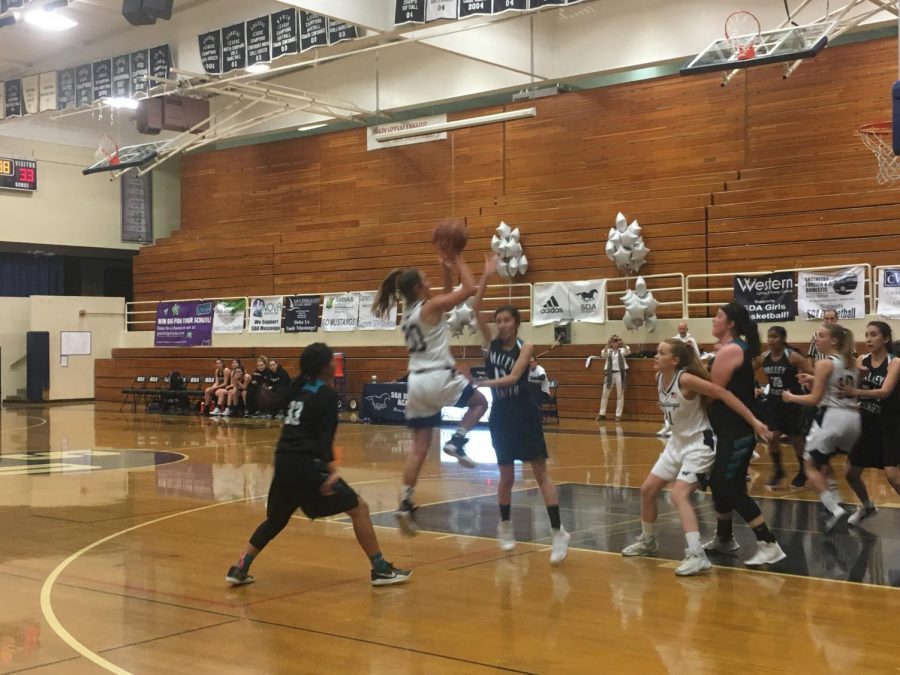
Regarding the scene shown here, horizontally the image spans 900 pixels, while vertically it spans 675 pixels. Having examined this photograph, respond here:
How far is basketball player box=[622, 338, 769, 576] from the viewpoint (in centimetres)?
595

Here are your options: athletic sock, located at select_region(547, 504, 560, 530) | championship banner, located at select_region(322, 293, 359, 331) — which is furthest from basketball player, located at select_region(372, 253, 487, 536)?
championship banner, located at select_region(322, 293, 359, 331)

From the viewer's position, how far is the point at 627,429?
55.4 feet

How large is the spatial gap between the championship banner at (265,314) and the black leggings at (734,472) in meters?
Result: 19.6

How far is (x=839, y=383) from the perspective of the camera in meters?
7.35

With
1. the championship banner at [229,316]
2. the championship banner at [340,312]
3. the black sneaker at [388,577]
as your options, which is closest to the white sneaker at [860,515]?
the black sneaker at [388,577]

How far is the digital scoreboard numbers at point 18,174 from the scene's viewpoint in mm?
27438

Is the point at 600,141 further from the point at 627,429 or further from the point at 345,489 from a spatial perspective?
the point at 345,489

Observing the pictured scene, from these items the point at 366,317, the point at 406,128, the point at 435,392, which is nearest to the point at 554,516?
the point at 435,392

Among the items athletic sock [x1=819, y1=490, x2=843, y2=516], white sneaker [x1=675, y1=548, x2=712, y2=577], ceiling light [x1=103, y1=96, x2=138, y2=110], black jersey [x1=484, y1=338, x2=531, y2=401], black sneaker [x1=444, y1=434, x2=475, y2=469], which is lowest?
white sneaker [x1=675, y1=548, x2=712, y2=577]

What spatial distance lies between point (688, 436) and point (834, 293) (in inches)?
461

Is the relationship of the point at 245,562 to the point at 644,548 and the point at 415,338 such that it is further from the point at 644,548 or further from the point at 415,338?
the point at 644,548

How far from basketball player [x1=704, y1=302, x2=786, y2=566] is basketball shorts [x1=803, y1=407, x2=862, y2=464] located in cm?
148

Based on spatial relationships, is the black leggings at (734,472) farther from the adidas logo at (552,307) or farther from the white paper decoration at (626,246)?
the adidas logo at (552,307)

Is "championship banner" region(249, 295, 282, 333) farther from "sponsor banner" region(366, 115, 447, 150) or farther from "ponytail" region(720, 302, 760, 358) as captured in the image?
"ponytail" region(720, 302, 760, 358)
